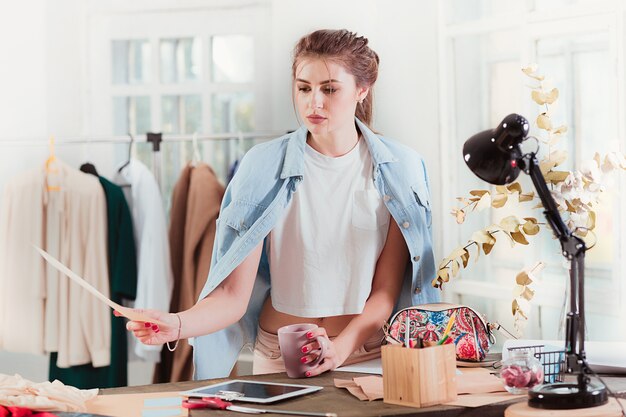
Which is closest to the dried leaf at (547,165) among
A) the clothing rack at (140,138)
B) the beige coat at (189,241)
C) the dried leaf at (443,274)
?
the dried leaf at (443,274)

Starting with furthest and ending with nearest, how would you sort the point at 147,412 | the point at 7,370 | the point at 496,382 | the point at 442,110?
the point at 7,370, the point at 442,110, the point at 496,382, the point at 147,412

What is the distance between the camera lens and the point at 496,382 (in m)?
2.11

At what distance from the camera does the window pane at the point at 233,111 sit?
4715mm

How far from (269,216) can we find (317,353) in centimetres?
47

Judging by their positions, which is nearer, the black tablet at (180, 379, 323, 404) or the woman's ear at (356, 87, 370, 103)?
the black tablet at (180, 379, 323, 404)

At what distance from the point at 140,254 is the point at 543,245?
177 cm

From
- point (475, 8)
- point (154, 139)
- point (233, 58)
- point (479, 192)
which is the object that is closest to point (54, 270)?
point (154, 139)

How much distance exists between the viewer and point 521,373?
2.02 metres

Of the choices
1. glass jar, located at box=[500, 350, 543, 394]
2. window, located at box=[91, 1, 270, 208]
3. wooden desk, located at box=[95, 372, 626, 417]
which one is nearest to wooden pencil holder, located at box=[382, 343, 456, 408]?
wooden desk, located at box=[95, 372, 626, 417]

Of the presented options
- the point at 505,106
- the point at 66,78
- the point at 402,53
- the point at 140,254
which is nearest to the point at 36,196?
the point at 140,254

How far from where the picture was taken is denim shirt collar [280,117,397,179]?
2615mm

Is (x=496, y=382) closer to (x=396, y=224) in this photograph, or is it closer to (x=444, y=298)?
(x=396, y=224)

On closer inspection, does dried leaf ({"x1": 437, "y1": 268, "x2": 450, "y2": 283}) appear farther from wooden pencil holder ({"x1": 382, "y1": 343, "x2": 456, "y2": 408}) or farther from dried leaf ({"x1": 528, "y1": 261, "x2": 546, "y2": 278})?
wooden pencil holder ({"x1": 382, "y1": 343, "x2": 456, "y2": 408})

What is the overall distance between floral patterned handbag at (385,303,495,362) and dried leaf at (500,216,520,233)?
25cm
